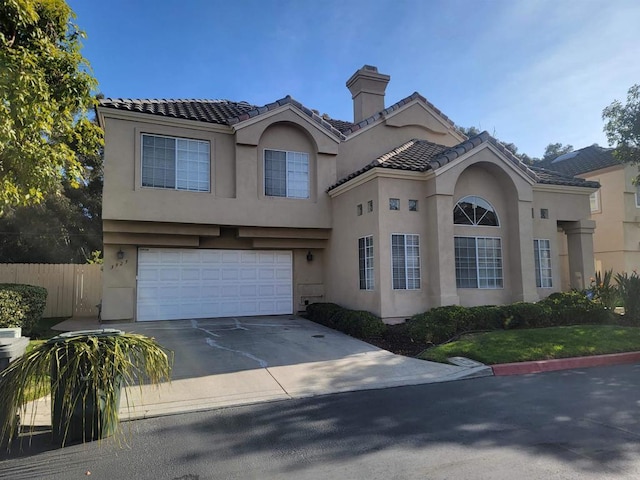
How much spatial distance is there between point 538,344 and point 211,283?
1026cm

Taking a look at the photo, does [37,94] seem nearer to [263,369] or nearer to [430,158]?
[263,369]

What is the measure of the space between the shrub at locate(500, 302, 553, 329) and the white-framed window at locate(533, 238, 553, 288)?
262cm

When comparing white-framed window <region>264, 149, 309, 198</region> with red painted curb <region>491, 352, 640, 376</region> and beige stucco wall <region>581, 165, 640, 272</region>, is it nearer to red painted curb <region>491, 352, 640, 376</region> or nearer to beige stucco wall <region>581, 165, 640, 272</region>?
red painted curb <region>491, 352, 640, 376</region>

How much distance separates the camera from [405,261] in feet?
41.5

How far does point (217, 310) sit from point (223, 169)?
490cm

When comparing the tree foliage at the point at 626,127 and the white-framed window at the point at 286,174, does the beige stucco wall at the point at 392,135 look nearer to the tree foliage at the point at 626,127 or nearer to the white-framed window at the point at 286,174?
the white-framed window at the point at 286,174

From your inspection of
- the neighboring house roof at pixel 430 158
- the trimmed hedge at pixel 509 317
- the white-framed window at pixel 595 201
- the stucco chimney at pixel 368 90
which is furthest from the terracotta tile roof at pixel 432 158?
the white-framed window at pixel 595 201

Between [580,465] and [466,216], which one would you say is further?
[466,216]

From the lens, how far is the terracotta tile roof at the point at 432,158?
1268 cm

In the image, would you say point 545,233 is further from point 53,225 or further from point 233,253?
point 53,225

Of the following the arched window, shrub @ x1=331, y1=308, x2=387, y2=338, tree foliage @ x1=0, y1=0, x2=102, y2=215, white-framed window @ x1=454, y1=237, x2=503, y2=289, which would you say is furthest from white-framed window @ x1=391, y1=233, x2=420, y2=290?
tree foliage @ x1=0, y1=0, x2=102, y2=215

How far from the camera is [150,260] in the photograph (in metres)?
14.2

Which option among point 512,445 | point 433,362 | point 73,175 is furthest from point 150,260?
point 512,445

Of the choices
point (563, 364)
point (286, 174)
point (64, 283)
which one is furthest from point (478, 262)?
point (64, 283)
